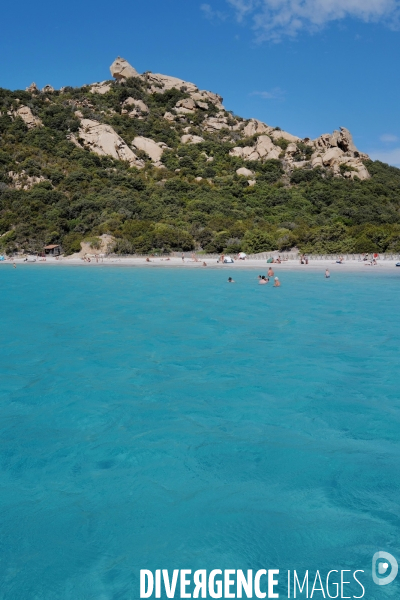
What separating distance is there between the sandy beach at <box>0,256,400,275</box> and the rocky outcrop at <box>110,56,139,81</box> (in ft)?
211

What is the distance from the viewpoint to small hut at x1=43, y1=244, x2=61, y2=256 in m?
56.7

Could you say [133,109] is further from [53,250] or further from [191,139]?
[53,250]

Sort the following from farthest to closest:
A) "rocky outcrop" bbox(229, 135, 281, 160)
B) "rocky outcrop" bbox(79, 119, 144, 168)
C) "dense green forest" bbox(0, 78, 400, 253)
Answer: "rocky outcrop" bbox(229, 135, 281, 160), "rocky outcrop" bbox(79, 119, 144, 168), "dense green forest" bbox(0, 78, 400, 253)

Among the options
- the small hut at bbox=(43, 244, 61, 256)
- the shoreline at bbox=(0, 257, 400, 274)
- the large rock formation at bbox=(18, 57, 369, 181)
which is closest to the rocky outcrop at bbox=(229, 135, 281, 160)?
the large rock formation at bbox=(18, 57, 369, 181)

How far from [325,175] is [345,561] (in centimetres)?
7726

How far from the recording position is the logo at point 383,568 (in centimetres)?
402

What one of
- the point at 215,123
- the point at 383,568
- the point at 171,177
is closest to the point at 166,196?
the point at 171,177

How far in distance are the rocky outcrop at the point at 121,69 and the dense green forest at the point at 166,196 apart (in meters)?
10.6

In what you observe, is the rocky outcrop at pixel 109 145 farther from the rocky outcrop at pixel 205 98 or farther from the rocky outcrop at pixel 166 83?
the rocky outcrop at pixel 166 83

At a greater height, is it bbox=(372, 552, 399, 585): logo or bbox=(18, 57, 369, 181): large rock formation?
bbox=(18, 57, 369, 181): large rock formation

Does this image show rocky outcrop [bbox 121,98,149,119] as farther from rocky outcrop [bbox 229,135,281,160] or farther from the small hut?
the small hut

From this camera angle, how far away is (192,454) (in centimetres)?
633

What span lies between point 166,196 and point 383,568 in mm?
64310

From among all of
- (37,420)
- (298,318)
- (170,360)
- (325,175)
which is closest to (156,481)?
(37,420)
